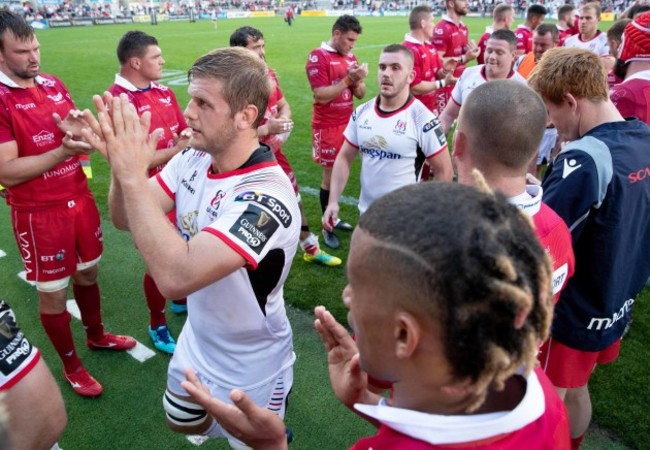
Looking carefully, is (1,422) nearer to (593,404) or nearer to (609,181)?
(609,181)

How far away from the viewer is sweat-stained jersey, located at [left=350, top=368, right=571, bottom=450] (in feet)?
3.40

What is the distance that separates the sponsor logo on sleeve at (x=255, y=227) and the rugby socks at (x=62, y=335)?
8.27 ft

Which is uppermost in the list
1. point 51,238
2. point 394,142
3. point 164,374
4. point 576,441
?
point 394,142

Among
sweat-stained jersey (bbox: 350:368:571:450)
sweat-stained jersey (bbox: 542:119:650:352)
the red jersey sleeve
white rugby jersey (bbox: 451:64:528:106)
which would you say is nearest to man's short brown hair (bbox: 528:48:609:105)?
sweat-stained jersey (bbox: 542:119:650:352)

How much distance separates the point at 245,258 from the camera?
1932mm

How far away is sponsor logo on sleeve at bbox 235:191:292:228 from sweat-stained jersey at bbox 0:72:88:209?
2.18 metres

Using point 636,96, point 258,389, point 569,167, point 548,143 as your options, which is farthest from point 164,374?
point 548,143

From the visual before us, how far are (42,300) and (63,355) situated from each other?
0.46 meters

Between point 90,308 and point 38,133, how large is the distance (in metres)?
1.47

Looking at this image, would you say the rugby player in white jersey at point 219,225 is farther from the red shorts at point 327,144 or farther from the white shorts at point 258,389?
the red shorts at point 327,144

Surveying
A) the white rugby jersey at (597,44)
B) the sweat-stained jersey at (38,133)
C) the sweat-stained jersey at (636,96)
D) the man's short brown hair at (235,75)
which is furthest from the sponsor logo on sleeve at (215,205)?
the white rugby jersey at (597,44)

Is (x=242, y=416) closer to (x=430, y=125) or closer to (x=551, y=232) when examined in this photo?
(x=551, y=232)

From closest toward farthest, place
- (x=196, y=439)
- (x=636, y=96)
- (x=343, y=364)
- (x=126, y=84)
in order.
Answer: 1. (x=343, y=364)
2. (x=196, y=439)
3. (x=636, y=96)
4. (x=126, y=84)

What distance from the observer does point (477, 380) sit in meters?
1.04
